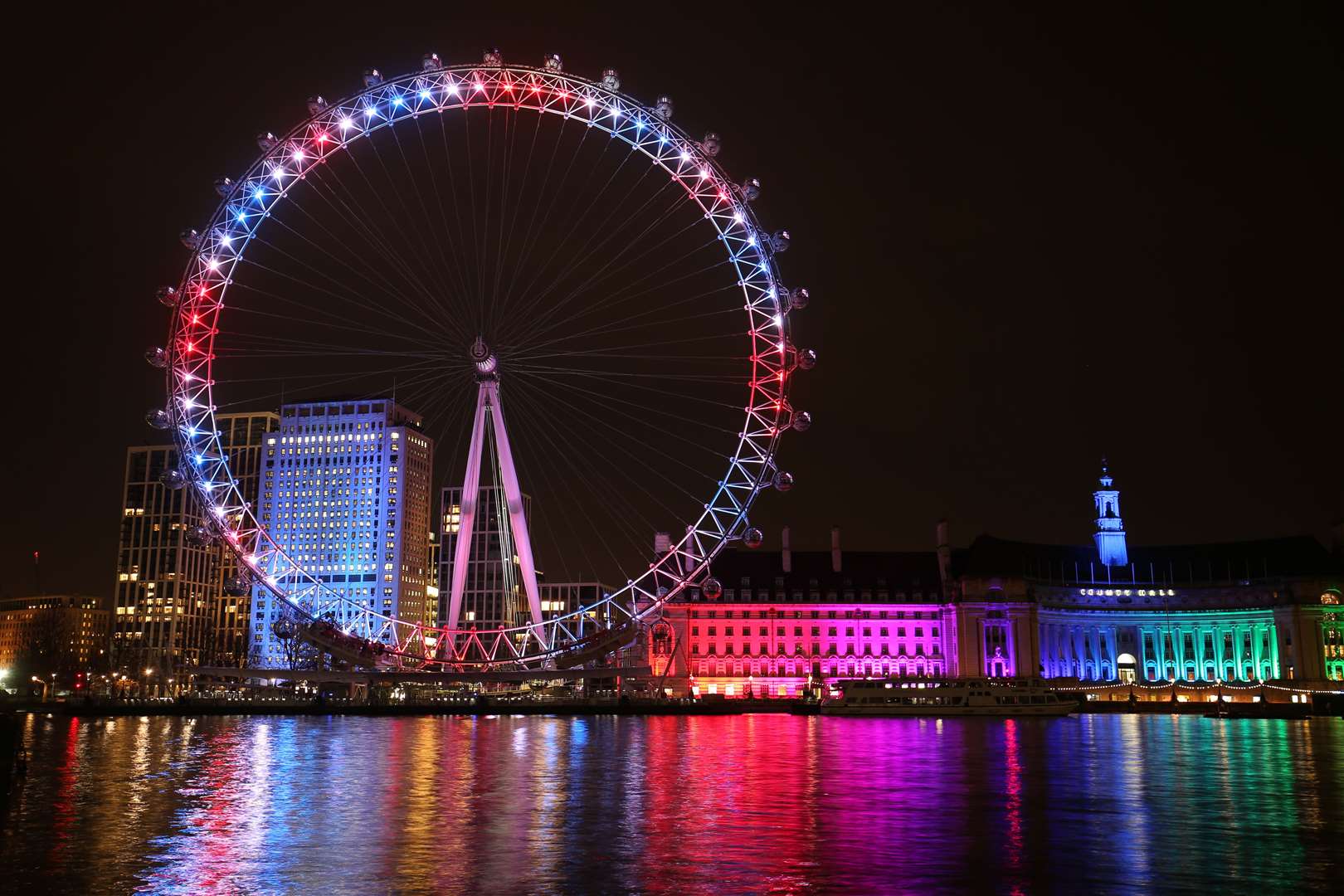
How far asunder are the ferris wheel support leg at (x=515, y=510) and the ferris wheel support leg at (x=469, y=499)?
732 millimetres

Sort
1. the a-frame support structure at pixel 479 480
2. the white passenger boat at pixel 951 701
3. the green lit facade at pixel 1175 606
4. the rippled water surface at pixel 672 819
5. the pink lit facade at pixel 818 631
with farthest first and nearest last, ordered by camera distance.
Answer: the green lit facade at pixel 1175 606 → the pink lit facade at pixel 818 631 → the white passenger boat at pixel 951 701 → the a-frame support structure at pixel 479 480 → the rippled water surface at pixel 672 819

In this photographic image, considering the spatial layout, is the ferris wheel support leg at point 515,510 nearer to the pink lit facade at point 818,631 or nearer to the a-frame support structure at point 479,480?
the a-frame support structure at point 479,480

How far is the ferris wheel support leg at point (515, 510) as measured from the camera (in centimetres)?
7956

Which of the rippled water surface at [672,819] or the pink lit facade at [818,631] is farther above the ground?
the pink lit facade at [818,631]

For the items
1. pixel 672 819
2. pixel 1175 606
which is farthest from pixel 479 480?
pixel 1175 606

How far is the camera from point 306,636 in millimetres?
95688

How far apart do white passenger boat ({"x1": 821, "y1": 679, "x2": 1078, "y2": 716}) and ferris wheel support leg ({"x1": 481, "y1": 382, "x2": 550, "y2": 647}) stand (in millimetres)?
37042

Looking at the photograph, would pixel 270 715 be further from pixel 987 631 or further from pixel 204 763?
pixel 987 631

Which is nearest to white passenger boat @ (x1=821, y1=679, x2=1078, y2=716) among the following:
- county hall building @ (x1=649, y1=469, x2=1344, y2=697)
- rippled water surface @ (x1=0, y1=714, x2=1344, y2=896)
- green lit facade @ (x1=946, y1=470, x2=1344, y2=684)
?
county hall building @ (x1=649, y1=469, x2=1344, y2=697)

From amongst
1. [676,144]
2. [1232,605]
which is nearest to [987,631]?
[1232,605]

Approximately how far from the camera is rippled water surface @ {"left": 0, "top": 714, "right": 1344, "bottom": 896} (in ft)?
85.7

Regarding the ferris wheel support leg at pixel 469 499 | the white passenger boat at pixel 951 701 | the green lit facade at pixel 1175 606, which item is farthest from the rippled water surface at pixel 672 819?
the green lit facade at pixel 1175 606

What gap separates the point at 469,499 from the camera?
84812mm

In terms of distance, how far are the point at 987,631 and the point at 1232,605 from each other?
34460 mm
